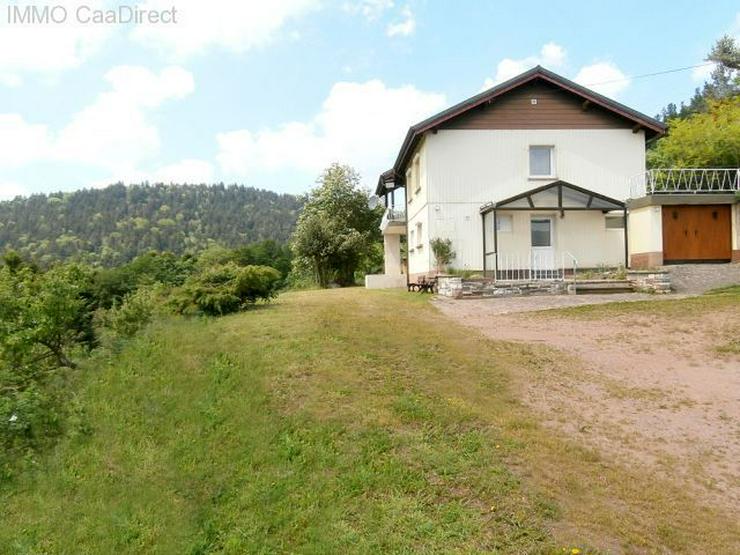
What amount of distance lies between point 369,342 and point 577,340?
391 centimetres

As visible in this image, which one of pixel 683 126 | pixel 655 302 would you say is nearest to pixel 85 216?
pixel 683 126

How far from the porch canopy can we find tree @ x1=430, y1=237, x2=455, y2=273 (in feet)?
3.96

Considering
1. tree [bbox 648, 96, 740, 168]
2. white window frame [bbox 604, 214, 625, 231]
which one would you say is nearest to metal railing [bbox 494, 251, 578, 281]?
white window frame [bbox 604, 214, 625, 231]

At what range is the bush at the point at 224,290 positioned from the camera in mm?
12055

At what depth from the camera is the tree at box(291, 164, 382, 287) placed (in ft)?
105

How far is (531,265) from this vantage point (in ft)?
67.7

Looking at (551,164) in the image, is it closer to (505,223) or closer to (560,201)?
(560,201)

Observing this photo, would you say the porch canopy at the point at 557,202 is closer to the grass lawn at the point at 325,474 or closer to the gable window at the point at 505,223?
the gable window at the point at 505,223

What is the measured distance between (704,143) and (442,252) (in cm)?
1414

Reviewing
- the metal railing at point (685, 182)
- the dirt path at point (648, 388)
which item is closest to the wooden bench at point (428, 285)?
the dirt path at point (648, 388)

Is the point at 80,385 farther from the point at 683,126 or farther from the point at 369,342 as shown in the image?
the point at 683,126

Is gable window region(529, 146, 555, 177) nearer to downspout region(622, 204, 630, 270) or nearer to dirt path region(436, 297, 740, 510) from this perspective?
downspout region(622, 204, 630, 270)

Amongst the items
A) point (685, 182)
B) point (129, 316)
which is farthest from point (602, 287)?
point (129, 316)

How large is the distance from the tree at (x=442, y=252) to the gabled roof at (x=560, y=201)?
6.07 ft
